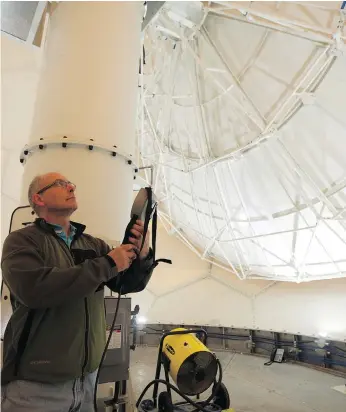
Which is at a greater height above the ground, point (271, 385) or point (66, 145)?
point (66, 145)

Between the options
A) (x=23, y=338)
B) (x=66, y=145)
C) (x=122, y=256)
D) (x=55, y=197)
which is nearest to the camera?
(x=23, y=338)

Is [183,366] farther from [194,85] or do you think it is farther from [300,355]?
[300,355]

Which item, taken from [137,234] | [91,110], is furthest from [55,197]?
[91,110]

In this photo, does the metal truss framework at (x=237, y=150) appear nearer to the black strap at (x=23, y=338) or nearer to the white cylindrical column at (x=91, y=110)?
the white cylindrical column at (x=91, y=110)

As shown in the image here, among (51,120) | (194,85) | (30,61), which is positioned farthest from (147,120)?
(51,120)

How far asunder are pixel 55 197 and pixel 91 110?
1.26 m

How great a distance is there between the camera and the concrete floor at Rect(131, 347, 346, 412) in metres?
6.14

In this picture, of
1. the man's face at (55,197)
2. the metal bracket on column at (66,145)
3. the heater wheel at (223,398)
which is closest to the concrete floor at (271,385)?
the heater wheel at (223,398)

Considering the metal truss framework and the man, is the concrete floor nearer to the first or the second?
the metal truss framework

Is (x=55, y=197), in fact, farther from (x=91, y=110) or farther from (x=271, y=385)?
(x=271, y=385)

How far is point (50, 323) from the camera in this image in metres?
1.82

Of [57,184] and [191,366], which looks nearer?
[57,184]

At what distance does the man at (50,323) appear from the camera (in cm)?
170

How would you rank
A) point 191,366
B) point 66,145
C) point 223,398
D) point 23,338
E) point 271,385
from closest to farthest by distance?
point 23,338
point 66,145
point 191,366
point 223,398
point 271,385
